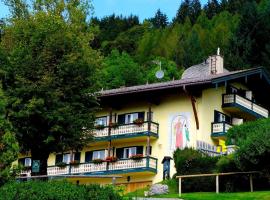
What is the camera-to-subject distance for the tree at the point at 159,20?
444 ft

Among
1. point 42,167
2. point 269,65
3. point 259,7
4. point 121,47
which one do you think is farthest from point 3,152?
point 121,47

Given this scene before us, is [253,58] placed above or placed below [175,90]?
above

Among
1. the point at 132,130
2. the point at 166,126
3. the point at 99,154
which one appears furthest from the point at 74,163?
the point at 166,126

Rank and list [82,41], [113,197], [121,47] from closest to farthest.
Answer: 1. [113,197]
2. [82,41]
3. [121,47]

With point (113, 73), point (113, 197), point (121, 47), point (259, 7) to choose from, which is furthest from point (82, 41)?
point (121, 47)

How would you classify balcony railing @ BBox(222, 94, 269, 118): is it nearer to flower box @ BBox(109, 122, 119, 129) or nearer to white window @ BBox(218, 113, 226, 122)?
white window @ BBox(218, 113, 226, 122)

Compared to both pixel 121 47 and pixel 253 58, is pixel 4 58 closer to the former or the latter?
pixel 253 58

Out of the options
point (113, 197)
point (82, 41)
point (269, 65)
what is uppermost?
point (269, 65)

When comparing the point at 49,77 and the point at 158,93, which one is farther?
the point at 158,93

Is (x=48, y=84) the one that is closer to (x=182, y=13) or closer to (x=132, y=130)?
(x=132, y=130)

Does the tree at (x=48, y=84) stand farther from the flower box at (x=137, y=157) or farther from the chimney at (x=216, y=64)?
the chimney at (x=216, y=64)

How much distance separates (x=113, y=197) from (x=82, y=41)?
42.2 feet

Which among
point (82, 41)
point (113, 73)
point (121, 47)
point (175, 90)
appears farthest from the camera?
point (121, 47)

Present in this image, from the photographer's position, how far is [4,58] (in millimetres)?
33469
